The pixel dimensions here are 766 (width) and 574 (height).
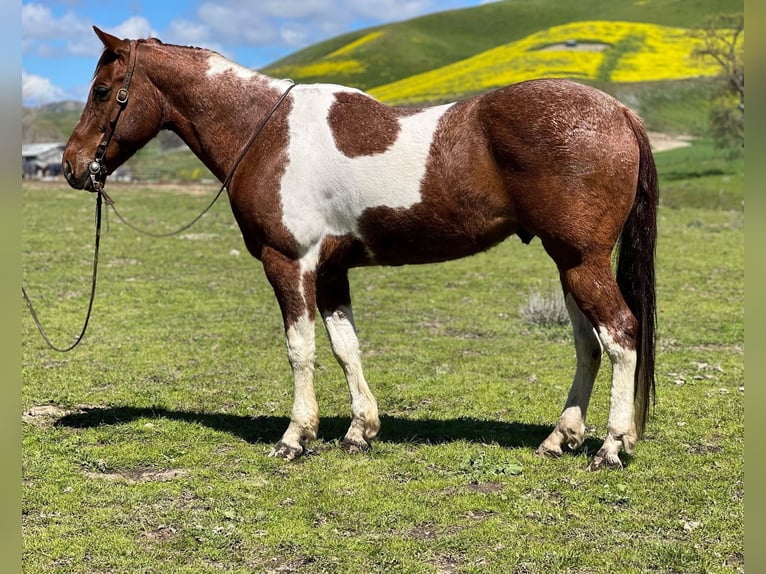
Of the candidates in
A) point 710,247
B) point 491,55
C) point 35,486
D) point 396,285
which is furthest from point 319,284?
point 491,55

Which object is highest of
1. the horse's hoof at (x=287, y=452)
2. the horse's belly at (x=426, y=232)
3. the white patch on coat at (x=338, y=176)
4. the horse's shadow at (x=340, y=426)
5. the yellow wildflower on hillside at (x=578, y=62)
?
the yellow wildflower on hillside at (x=578, y=62)

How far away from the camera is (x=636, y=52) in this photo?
6122 centimetres

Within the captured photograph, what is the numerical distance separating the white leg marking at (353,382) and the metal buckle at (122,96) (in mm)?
2496

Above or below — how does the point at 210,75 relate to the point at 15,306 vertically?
above

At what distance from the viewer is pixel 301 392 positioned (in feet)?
19.1

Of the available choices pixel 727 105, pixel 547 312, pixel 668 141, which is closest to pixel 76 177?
pixel 547 312

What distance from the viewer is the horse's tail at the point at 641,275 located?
538 centimetres

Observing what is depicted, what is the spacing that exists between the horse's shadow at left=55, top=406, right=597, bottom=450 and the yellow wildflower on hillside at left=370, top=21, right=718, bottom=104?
143ft

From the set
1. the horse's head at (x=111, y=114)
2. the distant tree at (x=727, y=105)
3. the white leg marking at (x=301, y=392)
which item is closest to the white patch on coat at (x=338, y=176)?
the white leg marking at (x=301, y=392)

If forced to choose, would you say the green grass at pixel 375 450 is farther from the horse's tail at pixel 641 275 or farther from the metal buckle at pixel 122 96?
the metal buckle at pixel 122 96

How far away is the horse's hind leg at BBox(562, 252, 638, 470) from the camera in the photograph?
16.8 feet

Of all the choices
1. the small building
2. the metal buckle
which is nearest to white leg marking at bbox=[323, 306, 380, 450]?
the metal buckle

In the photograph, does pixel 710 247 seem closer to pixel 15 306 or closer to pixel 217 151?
pixel 217 151

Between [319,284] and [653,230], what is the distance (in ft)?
9.19
